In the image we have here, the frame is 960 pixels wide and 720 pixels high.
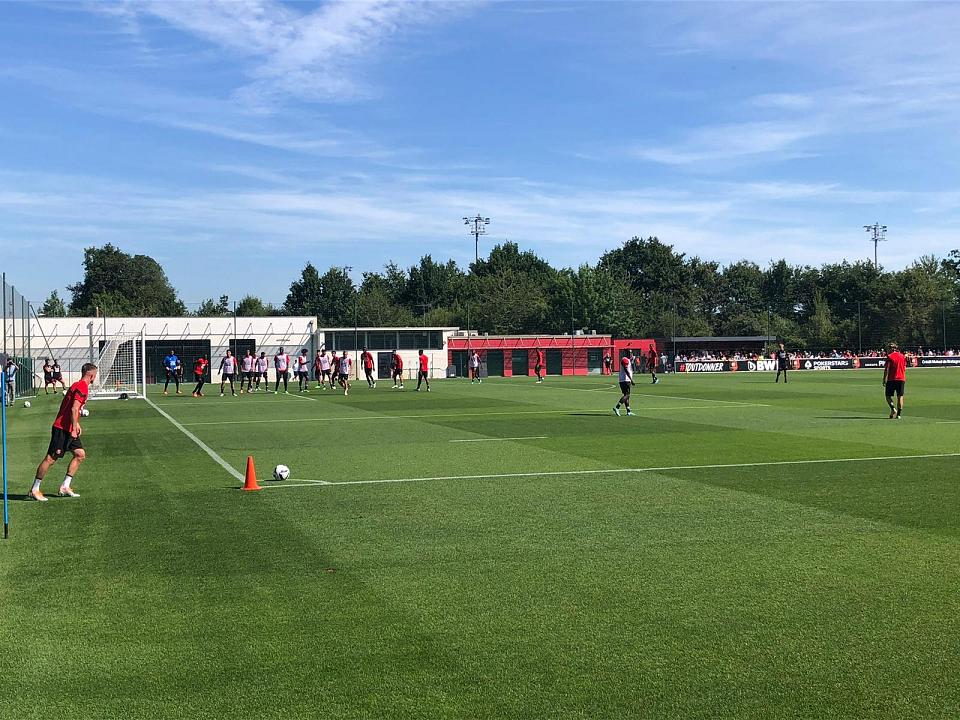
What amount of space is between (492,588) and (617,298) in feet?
339

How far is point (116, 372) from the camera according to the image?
46.9 metres

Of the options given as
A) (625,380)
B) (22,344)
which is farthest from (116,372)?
(625,380)

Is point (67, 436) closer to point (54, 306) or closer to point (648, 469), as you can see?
point (648, 469)

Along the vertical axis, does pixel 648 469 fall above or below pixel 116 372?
below

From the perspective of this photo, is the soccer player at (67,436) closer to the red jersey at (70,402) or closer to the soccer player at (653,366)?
the red jersey at (70,402)

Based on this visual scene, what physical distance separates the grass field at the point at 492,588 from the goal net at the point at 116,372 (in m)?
28.4

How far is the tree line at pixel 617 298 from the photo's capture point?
96562 mm

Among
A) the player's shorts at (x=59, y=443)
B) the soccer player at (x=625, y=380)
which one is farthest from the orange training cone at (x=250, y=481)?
the soccer player at (x=625, y=380)

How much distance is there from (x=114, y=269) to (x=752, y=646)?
135477mm

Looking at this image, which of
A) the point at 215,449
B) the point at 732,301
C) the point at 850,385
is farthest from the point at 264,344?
the point at 732,301

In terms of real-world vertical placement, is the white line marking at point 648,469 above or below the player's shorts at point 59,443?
below

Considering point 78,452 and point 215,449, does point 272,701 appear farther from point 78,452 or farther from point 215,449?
point 215,449

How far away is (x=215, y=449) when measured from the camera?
19.6m

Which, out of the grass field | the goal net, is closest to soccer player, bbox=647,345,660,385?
the goal net
